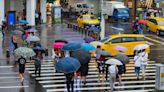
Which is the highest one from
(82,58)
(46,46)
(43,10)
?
(43,10)

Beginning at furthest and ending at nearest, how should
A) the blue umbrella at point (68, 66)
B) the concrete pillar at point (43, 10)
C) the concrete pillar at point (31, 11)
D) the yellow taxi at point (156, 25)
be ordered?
the concrete pillar at point (43, 10)
the concrete pillar at point (31, 11)
the yellow taxi at point (156, 25)
the blue umbrella at point (68, 66)

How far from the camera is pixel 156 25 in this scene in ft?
162

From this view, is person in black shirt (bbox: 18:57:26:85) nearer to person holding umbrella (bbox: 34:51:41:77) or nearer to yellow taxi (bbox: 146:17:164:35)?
person holding umbrella (bbox: 34:51:41:77)

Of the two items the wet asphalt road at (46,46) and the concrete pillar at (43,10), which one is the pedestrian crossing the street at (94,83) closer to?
the wet asphalt road at (46,46)

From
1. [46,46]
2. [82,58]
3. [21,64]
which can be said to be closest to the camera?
[82,58]

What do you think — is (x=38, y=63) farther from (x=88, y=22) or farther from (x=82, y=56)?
(x=88, y=22)

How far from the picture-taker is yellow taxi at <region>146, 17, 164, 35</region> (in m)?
48.6

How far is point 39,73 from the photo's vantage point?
26.1 metres

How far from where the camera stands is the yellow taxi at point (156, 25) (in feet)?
160

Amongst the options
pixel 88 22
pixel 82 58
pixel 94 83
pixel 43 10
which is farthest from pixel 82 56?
pixel 43 10

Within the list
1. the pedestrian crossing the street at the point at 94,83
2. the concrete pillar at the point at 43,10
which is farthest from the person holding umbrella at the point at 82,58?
the concrete pillar at the point at 43,10

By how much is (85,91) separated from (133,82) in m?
3.23

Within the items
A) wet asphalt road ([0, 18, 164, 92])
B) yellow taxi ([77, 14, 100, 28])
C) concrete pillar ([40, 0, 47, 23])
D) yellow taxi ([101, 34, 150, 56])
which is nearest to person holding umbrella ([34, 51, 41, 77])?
wet asphalt road ([0, 18, 164, 92])

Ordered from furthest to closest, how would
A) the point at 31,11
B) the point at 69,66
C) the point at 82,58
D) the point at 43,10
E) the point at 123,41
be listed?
the point at 43,10 → the point at 31,11 → the point at 123,41 → the point at 82,58 → the point at 69,66
